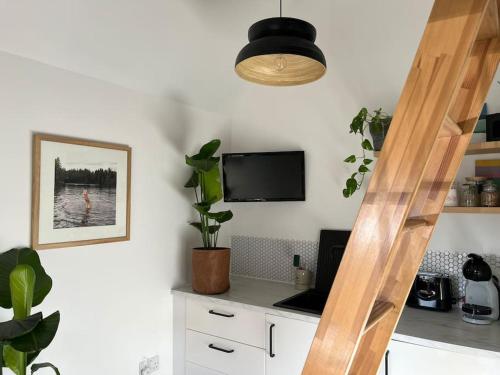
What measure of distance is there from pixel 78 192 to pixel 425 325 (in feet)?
6.02

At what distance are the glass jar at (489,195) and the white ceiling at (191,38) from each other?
750 mm

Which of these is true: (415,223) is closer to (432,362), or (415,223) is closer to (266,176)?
→ (432,362)

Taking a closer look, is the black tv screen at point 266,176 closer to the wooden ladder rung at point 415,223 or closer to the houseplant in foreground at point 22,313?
the houseplant in foreground at point 22,313

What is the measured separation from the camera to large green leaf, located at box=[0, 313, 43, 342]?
1337mm

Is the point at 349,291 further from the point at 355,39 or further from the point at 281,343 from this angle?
the point at 355,39

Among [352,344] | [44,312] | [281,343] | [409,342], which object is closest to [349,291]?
[352,344]

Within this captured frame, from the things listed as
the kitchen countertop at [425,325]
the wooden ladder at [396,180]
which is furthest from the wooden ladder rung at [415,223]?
the kitchen countertop at [425,325]

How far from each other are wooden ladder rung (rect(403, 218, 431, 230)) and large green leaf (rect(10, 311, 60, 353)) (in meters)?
1.38

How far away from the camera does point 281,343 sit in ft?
6.79

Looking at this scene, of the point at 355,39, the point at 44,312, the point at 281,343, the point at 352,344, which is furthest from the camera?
A: the point at 355,39

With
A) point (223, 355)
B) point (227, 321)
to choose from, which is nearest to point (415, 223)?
point (227, 321)

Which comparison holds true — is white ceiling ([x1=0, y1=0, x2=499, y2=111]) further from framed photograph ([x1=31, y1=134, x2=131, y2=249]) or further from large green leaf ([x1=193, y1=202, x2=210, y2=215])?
large green leaf ([x1=193, y1=202, x2=210, y2=215])

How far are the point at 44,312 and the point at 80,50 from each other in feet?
4.20

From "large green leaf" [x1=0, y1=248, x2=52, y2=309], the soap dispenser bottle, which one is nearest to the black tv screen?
the soap dispenser bottle
